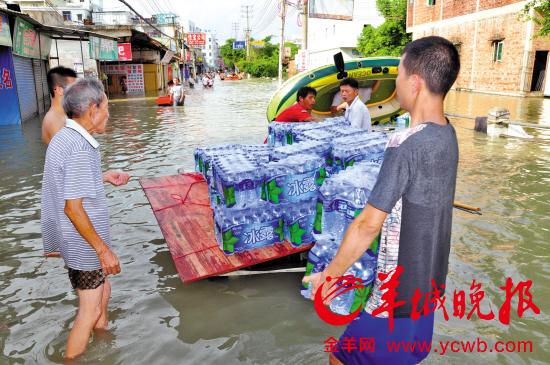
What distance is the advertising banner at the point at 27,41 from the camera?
586 inches

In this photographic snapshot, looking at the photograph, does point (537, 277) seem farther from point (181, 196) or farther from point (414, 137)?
point (181, 196)

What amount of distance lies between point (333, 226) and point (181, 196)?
8.78ft

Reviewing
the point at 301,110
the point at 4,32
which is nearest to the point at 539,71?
the point at 301,110

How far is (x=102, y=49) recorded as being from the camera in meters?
22.6

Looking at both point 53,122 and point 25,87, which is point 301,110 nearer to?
point 53,122

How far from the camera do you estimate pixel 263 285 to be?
4.47m

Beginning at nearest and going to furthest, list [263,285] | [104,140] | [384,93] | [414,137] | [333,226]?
1. [414,137]
2. [333,226]
3. [263,285]
4. [104,140]
5. [384,93]

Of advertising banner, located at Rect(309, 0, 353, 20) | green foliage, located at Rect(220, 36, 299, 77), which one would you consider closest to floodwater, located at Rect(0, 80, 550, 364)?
advertising banner, located at Rect(309, 0, 353, 20)

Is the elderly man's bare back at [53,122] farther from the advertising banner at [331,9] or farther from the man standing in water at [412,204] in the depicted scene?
the advertising banner at [331,9]

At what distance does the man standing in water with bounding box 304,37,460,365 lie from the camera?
5.94 feet

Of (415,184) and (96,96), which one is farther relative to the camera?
(96,96)

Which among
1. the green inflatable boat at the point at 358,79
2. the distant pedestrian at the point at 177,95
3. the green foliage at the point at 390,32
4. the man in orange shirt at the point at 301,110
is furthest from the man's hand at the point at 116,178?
the green foliage at the point at 390,32

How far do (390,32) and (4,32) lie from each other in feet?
116

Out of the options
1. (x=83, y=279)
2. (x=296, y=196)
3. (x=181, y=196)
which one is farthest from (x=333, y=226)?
(x=181, y=196)
